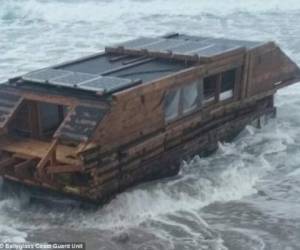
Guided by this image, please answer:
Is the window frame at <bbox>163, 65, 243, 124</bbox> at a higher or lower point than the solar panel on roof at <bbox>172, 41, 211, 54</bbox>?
lower

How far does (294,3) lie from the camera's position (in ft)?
96.8

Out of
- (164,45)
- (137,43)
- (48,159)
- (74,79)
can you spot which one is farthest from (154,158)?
(137,43)

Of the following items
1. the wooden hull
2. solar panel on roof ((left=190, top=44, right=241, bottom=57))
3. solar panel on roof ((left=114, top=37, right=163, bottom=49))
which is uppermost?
solar panel on roof ((left=190, top=44, right=241, bottom=57))

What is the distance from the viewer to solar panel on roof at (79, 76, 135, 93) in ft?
32.0

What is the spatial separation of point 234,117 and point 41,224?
4657mm

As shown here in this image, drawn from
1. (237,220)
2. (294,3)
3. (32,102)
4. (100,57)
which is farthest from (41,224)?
(294,3)

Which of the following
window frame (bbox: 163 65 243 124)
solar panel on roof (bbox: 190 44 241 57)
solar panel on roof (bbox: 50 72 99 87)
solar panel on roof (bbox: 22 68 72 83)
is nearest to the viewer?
solar panel on roof (bbox: 50 72 99 87)

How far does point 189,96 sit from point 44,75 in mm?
2464

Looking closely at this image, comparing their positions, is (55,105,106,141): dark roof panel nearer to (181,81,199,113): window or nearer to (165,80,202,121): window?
(165,80,202,121): window

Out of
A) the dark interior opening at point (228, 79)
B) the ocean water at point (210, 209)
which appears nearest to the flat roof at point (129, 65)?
the dark interior opening at point (228, 79)

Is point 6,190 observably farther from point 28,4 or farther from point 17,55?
point 28,4

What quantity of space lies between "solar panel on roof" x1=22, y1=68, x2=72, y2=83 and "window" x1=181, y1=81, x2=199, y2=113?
1.96 m

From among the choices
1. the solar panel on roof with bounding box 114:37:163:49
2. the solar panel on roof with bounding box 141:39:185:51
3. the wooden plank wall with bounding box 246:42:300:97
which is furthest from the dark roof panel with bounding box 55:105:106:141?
the wooden plank wall with bounding box 246:42:300:97

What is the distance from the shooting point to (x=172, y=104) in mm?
10898
